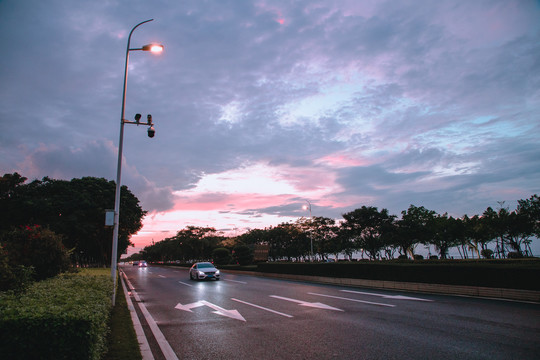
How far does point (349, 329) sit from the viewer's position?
25.4 ft

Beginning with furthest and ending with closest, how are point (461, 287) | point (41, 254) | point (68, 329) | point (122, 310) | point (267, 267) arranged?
point (267, 267)
point (41, 254)
point (461, 287)
point (122, 310)
point (68, 329)

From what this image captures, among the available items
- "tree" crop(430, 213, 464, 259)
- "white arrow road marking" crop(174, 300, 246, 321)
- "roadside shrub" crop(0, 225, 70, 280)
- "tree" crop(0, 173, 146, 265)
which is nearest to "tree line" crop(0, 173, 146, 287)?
"tree" crop(0, 173, 146, 265)

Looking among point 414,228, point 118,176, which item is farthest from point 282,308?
point 414,228

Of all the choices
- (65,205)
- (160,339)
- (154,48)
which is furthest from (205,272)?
(65,205)

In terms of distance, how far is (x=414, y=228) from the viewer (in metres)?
55.8

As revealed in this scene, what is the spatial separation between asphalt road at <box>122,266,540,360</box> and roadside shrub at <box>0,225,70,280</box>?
21.5 feet

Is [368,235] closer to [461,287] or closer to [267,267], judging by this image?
[267,267]

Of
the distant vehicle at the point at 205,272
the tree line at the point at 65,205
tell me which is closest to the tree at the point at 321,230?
the tree line at the point at 65,205

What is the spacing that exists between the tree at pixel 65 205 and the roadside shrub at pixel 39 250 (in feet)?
77.4

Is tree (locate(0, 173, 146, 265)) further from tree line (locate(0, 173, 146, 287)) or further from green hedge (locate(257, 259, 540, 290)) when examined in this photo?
green hedge (locate(257, 259, 540, 290))

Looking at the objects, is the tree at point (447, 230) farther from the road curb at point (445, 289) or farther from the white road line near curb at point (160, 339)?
the white road line near curb at point (160, 339)

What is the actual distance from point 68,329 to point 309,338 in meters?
4.82

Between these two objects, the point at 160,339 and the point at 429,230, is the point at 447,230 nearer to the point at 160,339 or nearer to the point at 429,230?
the point at 429,230

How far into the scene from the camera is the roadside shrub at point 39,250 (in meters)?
14.4
